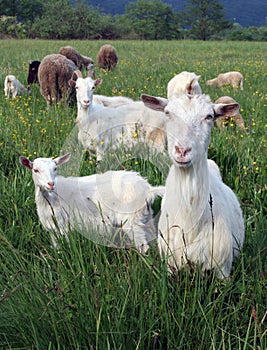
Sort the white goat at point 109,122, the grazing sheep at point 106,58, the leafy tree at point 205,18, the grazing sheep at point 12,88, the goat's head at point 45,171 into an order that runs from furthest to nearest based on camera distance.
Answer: the leafy tree at point 205,18
the grazing sheep at point 106,58
the grazing sheep at point 12,88
the white goat at point 109,122
the goat's head at point 45,171

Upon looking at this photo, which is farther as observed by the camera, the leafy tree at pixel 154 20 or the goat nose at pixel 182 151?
the leafy tree at pixel 154 20

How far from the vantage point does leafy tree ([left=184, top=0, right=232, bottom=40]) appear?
231ft

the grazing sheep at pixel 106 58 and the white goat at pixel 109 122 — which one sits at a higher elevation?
the grazing sheep at pixel 106 58

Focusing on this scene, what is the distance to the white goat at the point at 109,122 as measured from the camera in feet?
13.3

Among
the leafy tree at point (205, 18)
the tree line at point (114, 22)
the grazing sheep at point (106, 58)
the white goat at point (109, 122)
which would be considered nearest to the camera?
the white goat at point (109, 122)

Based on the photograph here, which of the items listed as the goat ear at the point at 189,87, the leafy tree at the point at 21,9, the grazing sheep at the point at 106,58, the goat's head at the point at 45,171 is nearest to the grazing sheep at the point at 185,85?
the goat ear at the point at 189,87

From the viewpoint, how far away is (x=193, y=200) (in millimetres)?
2445

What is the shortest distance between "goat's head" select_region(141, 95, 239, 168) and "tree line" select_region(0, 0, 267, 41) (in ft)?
120

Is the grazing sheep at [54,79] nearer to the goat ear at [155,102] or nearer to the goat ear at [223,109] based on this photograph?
the goat ear at [155,102]

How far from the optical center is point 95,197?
3826 millimetres

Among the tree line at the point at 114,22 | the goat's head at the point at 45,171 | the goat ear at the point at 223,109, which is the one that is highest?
the tree line at the point at 114,22

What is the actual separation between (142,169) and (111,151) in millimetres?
459

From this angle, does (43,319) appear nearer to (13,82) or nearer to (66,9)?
(13,82)

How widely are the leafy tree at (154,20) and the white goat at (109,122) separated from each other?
5677cm
